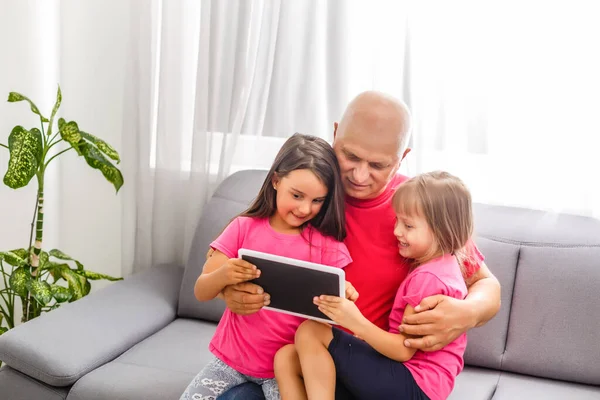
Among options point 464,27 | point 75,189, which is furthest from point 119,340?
point 464,27

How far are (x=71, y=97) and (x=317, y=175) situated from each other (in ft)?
5.44

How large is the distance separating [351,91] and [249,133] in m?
0.43

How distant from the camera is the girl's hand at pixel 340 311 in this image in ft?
5.94

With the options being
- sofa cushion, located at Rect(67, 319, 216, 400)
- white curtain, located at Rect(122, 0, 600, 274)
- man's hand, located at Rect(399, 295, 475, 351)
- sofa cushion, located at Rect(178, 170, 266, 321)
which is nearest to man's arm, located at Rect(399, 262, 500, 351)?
man's hand, located at Rect(399, 295, 475, 351)

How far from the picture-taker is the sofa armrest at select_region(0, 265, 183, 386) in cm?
227

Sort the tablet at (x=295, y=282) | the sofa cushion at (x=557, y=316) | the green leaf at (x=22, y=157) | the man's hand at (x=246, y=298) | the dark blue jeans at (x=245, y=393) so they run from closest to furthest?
the tablet at (x=295, y=282) < the man's hand at (x=246, y=298) < the dark blue jeans at (x=245, y=393) < the sofa cushion at (x=557, y=316) < the green leaf at (x=22, y=157)

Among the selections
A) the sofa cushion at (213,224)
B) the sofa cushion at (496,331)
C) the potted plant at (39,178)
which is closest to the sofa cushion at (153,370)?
the sofa cushion at (213,224)

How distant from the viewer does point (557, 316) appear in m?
2.36

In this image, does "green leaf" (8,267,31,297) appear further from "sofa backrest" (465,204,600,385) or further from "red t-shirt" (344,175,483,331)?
"sofa backrest" (465,204,600,385)

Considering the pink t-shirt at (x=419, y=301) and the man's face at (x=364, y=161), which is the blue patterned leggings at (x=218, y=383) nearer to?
the pink t-shirt at (x=419, y=301)

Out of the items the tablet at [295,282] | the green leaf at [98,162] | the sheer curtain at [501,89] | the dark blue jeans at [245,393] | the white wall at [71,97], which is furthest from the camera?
the white wall at [71,97]

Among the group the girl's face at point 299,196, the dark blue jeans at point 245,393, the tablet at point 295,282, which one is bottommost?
the dark blue jeans at point 245,393

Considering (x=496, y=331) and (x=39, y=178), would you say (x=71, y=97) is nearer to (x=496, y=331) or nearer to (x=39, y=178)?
(x=39, y=178)

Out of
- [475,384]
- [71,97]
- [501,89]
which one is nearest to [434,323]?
[475,384]
